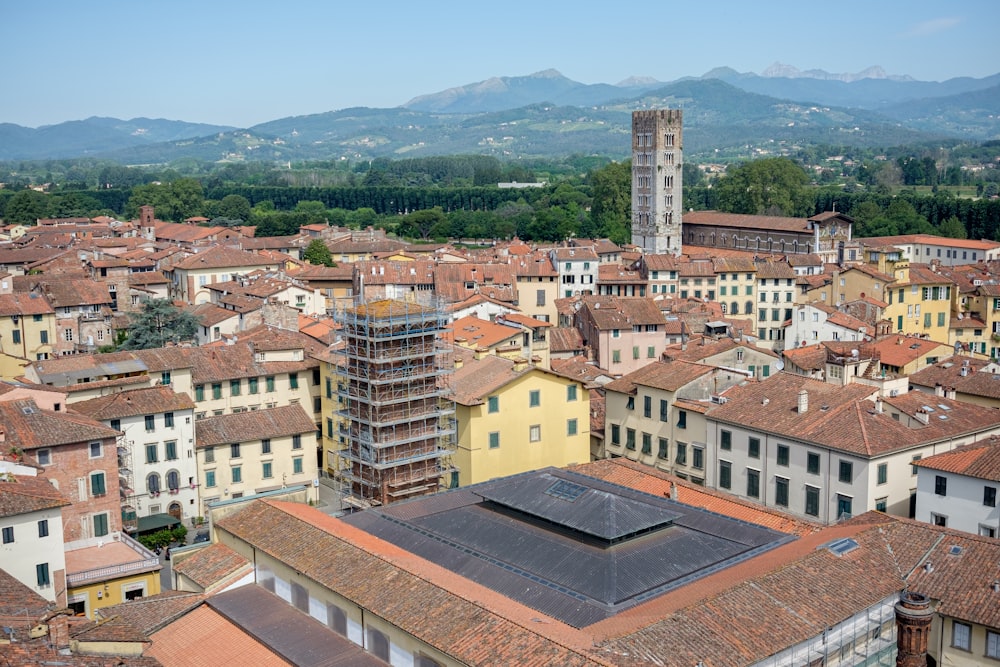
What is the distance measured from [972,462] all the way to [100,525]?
25650 mm

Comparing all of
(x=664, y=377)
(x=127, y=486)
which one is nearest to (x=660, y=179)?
(x=664, y=377)

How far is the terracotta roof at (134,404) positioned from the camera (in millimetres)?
36469

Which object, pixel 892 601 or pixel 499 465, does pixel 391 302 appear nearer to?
pixel 499 465

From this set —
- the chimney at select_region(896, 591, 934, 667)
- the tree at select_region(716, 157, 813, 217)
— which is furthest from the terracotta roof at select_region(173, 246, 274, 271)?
the tree at select_region(716, 157, 813, 217)

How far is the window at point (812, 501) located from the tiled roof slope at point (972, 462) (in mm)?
3264

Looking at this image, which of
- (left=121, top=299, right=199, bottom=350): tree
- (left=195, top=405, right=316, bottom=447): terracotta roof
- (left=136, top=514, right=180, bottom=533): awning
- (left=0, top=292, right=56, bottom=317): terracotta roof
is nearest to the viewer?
(left=136, top=514, right=180, bottom=533): awning

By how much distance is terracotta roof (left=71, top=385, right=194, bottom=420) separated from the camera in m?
36.5

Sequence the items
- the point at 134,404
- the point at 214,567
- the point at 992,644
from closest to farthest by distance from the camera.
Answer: the point at 992,644 → the point at 214,567 → the point at 134,404

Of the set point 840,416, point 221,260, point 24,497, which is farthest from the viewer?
point 221,260

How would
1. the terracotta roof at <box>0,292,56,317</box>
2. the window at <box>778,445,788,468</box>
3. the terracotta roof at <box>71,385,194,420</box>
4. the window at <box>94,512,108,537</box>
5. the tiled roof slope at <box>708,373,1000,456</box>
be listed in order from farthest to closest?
the terracotta roof at <box>0,292,56,317</box>, the terracotta roof at <box>71,385,194,420</box>, the window at <box>778,445,788,468</box>, the window at <box>94,512,108,537</box>, the tiled roof slope at <box>708,373,1000,456</box>

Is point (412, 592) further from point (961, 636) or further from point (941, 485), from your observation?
point (941, 485)

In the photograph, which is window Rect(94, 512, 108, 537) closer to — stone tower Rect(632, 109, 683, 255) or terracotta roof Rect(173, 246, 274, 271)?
terracotta roof Rect(173, 246, 274, 271)

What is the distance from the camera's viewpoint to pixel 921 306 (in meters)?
63.1

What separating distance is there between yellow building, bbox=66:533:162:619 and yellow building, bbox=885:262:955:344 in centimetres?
4543
